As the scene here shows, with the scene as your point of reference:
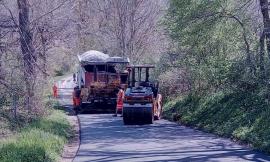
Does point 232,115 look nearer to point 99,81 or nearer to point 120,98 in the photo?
point 120,98

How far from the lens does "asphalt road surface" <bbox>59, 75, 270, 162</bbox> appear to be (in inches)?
576

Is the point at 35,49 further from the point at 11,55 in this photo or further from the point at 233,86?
the point at 233,86

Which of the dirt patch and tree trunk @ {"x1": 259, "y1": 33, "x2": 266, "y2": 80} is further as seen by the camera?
tree trunk @ {"x1": 259, "y1": 33, "x2": 266, "y2": 80}

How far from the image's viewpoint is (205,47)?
26.0 m

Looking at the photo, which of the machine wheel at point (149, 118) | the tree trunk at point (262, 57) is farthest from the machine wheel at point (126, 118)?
the tree trunk at point (262, 57)

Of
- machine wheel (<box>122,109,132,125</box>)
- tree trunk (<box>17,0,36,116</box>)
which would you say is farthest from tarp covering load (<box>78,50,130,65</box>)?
tree trunk (<box>17,0,36,116</box>)

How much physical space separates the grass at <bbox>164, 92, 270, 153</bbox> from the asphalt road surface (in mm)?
526

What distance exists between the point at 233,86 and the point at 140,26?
24.0m

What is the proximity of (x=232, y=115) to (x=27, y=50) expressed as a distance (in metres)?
8.52

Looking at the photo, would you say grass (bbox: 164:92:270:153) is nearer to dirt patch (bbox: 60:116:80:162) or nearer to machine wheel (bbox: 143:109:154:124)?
machine wheel (bbox: 143:109:154:124)

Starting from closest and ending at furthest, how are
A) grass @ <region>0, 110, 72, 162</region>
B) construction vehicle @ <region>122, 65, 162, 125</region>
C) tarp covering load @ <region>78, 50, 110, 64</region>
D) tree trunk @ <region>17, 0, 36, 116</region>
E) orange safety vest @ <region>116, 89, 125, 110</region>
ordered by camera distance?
grass @ <region>0, 110, 72, 162</region>
tree trunk @ <region>17, 0, 36, 116</region>
construction vehicle @ <region>122, 65, 162, 125</region>
orange safety vest @ <region>116, 89, 125, 110</region>
tarp covering load @ <region>78, 50, 110, 64</region>

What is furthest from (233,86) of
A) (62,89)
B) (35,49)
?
(62,89)

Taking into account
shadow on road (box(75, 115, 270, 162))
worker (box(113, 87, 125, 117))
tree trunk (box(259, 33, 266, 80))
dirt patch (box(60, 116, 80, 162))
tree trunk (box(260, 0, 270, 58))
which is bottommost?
dirt patch (box(60, 116, 80, 162))

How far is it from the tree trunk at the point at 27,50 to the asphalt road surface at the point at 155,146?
261 centimetres
